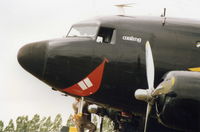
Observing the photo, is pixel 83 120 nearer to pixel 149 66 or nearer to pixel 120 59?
pixel 120 59

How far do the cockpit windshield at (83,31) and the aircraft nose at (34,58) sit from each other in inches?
59.8

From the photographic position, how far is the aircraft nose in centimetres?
1348

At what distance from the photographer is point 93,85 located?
13633 millimetres

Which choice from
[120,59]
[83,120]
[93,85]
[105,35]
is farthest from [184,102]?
[83,120]

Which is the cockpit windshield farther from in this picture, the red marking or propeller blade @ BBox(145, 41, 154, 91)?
propeller blade @ BBox(145, 41, 154, 91)

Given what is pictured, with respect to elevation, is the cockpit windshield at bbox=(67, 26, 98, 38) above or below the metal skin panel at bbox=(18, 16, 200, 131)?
above

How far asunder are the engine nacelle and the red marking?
3.17 meters

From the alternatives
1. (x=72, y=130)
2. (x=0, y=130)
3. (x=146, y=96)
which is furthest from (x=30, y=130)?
(x=146, y=96)

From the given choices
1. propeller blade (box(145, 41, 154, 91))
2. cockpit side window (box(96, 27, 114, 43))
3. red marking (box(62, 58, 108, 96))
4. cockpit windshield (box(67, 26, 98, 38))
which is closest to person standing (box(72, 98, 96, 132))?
red marking (box(62, 58, 108, 96))

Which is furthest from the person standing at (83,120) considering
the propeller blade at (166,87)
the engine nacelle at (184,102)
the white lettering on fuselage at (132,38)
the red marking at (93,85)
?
the engine nacelle at (184,102)

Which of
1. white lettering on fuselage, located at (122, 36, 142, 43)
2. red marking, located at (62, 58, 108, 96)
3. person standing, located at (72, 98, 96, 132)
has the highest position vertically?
white lettering on fuselage, located at (122, 36, 142, 43)

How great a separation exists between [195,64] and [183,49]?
0.57 metres

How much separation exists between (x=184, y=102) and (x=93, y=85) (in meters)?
3.74

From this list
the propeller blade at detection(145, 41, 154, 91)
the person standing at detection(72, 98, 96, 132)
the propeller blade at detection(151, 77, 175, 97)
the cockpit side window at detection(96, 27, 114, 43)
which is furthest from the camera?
the person standing at detection(72, 98, 96, 132)
